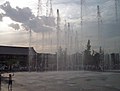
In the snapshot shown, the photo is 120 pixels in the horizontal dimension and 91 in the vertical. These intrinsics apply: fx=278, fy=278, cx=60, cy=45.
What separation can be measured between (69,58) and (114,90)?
63371 mm

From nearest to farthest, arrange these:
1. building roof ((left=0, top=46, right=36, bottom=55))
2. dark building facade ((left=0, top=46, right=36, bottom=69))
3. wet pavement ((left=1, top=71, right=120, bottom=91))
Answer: wet pavement ((left=1, top=71, right=120, bottom=91))
dark building facade ((left=0, top=46, right=36, bottom=69))
building roof ((left=0, top=46, right=36, bottom=55))

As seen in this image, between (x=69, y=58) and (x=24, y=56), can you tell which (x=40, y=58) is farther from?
(x=69, y=58)

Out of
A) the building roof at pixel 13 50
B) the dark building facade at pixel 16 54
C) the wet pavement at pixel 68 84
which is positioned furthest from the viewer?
the building roof at pixel 13 50

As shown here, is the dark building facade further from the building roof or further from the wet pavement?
the wet pavement

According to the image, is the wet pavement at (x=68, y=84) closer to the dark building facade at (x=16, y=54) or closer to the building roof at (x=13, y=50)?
the dark building facade at (x=16, y=54)

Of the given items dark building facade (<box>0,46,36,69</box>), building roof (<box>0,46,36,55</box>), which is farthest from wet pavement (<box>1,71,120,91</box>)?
building roof (<box>0,46,36,55</box>)

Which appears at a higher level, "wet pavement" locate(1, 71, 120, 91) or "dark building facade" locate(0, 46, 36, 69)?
"dark building facade" locate(0, 46, 36, 69)

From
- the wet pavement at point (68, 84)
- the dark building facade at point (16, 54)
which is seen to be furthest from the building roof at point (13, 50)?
the wet pavement at point (68, 84)

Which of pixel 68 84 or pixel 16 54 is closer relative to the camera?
pixel 68 84

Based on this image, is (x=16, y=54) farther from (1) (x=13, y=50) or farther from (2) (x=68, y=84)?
(2) (x=68, y=84)

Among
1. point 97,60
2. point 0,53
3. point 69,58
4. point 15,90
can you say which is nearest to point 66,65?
point 69,58

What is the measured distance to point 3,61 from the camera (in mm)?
114312

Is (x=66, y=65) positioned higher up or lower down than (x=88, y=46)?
lower down

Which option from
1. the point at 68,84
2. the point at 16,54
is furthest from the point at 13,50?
the point at 68,84
